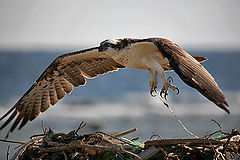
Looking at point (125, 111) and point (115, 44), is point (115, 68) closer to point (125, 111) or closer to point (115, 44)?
point (115, 44)

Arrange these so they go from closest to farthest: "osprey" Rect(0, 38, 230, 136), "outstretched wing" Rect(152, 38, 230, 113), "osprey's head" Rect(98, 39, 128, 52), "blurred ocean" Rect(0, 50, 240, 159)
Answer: "outstretched wing" Rect(152, 38, 230, 113) → "osprey" Rect(0, 38, 230, 136) → "osprey's head" Rect(98, 39, 128, 52) → "blurred ocean" Rect(0, 50, 240, 159)

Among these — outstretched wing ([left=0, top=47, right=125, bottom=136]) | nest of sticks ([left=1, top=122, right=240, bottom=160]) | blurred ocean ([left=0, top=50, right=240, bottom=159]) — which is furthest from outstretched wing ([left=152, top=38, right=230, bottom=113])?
blurred ocean ([left=0, top=50, right=240, bottom=159])

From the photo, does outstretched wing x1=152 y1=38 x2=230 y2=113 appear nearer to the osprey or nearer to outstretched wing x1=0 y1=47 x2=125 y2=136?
the osprey

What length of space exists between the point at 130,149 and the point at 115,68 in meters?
2.69

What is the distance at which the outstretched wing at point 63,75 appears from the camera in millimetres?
6445

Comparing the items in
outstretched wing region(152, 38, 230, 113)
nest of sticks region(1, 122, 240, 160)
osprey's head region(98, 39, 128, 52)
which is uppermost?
osprey's head region(98, 39, 128, 52)

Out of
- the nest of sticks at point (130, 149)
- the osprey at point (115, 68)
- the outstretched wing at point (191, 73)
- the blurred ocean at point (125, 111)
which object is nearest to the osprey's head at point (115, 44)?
the osprey at point (115, 68)

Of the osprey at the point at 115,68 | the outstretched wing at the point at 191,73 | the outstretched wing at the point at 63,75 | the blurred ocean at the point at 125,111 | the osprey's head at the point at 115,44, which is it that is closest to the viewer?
the outstretched wing at the point at 191,73

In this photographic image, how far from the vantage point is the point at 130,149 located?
15.0ft

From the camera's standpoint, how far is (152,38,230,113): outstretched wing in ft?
13.4

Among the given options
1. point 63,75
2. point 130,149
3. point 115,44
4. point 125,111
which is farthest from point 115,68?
point 125,111

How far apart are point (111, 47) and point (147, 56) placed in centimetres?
55

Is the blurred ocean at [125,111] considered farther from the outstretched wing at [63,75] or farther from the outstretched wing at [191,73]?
the outstretched wing at [191,73]

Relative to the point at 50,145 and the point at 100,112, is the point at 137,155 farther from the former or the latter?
the point at 100,112
